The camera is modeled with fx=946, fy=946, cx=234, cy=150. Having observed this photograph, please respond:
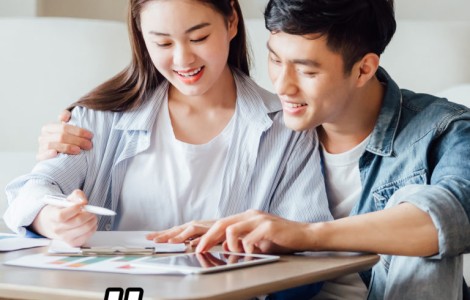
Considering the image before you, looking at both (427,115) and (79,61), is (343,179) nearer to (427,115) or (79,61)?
(427,115)

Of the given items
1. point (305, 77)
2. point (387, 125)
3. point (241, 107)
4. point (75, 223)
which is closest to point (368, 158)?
point (387, 125)

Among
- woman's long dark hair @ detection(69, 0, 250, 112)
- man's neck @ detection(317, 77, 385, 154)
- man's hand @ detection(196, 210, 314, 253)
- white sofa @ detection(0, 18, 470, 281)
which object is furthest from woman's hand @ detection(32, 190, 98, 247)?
white sofa @ detection(0, 18, 470, 281)

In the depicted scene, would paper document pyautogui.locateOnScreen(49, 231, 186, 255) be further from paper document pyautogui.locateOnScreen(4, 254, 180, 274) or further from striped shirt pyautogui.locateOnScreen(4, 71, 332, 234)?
striped shirt pyautogui.locateOnScreen(4, 71, 332, 234)

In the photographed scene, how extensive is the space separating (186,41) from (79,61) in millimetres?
955

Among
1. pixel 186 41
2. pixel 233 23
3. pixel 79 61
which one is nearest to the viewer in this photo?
pixel 186 41

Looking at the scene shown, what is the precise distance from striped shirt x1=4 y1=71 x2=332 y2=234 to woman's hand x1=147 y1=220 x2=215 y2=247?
274mm

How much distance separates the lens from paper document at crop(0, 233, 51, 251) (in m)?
1.39

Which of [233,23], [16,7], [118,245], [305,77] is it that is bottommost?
[118,245]

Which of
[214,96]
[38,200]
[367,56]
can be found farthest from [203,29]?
[38,200]

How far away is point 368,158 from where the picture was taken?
1656mm

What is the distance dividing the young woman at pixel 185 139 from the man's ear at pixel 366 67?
0.51ft

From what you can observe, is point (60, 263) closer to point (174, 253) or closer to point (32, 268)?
point (32, 268)

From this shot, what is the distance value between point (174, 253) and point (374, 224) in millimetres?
286

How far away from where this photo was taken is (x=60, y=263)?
47.3 inches
